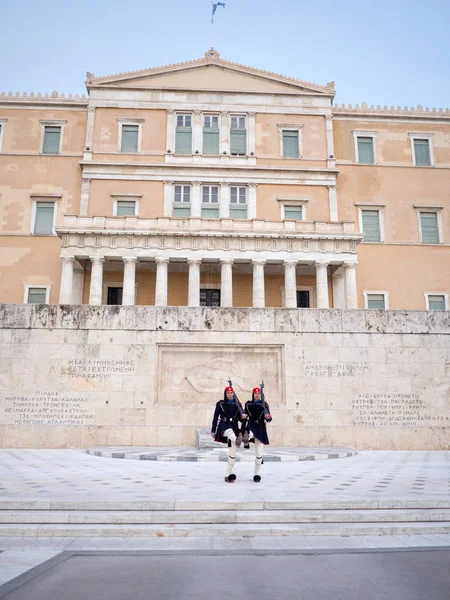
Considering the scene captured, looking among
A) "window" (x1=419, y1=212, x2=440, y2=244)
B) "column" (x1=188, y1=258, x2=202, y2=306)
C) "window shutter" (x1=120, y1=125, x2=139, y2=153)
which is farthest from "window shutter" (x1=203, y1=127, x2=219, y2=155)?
"window" (x1=419, y1=212, x2=440, y2=244)

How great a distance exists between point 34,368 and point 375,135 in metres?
33.0

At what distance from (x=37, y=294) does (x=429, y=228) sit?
28.7 metres

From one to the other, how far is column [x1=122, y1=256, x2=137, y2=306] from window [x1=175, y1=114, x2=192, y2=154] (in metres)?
10.7

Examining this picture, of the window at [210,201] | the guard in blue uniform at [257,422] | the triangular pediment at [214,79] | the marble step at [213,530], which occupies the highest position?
the triangular pediment at [214,79]

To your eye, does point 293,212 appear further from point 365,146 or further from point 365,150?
point 365,146

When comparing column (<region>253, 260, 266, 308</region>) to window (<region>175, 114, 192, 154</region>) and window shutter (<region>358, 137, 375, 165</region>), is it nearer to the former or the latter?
window (<region>175, 114, 192, 154</region>)

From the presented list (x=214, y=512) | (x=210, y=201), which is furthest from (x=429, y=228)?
(x=214, y=512)

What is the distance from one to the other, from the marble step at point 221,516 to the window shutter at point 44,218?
31655mm

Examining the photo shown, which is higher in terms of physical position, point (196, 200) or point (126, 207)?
point (196, 200)

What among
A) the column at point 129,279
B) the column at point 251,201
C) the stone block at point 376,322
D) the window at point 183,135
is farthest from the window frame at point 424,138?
the stone block at point 376,322

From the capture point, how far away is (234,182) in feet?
122

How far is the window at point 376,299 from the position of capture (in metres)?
35.8

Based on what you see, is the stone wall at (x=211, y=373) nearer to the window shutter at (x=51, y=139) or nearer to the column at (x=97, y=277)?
the column at (x=97, y=277)

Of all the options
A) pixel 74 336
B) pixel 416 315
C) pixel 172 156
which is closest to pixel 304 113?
pixel 172 156
